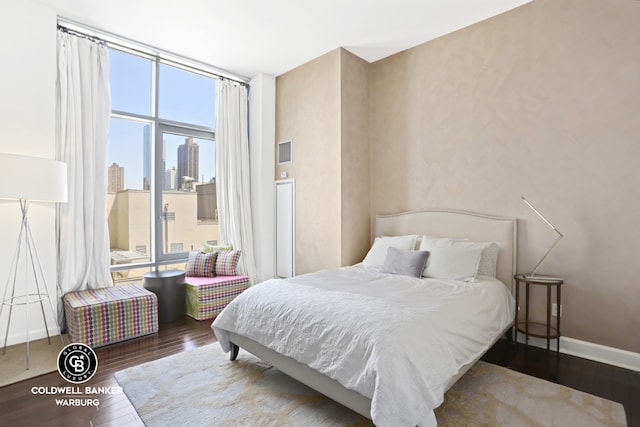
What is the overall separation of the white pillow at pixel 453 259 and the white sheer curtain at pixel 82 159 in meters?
3.35

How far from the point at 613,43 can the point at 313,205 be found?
10.4 feet

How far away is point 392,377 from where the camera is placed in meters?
1.59

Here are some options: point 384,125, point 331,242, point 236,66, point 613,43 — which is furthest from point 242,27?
point 613,43

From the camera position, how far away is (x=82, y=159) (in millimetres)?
3422

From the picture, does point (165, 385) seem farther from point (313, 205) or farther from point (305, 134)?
point (305, 134)

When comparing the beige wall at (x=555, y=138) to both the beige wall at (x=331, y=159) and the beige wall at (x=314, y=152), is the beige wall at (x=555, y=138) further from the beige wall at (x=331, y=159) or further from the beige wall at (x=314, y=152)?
the beige wall at (x=314, y=152)

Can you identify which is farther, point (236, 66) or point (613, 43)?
point (236, 66)

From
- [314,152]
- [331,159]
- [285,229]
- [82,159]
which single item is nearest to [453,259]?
[331,159]

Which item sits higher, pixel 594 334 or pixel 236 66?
pixel 236 66

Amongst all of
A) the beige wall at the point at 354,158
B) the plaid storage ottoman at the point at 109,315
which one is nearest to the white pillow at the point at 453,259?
the beige wall at the point at 354,158

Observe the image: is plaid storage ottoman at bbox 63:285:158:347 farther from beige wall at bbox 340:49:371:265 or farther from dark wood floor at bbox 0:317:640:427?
beige wall at bbox 340:49:371:265

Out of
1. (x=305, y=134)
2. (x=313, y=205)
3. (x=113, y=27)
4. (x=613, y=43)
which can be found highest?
(x=113, y=27)

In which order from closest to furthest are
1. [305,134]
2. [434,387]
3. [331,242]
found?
[434,387] < [331,242] < [305,134]

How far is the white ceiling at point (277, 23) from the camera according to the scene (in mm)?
3107
